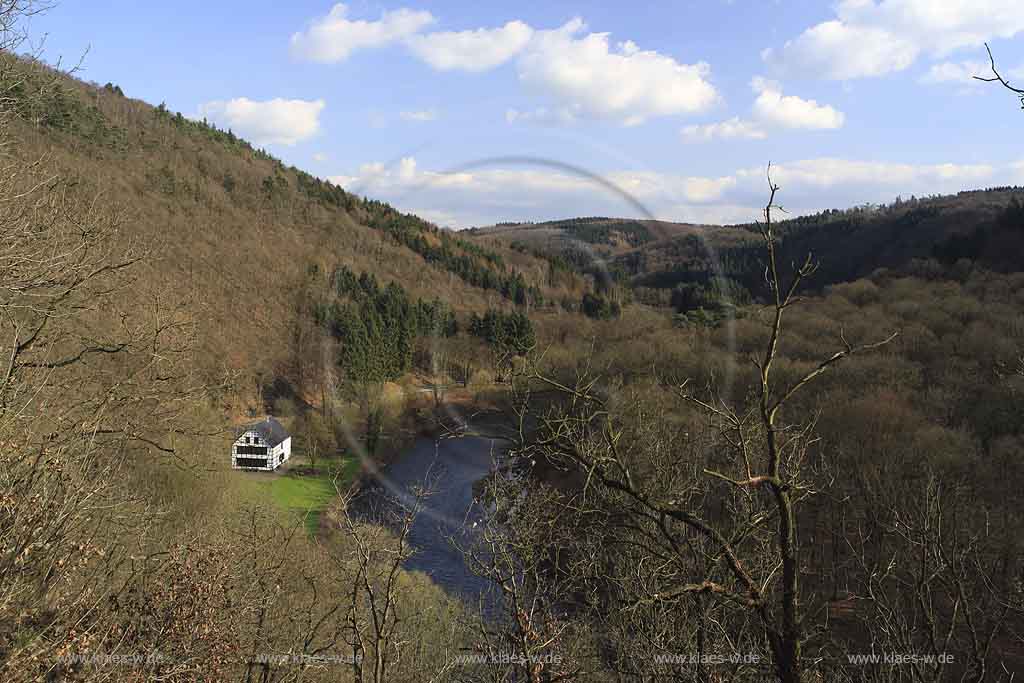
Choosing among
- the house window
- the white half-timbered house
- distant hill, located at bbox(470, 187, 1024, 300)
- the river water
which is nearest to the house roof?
the white half-timbered house

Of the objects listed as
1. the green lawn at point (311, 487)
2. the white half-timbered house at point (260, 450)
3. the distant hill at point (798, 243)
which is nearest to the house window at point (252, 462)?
the white half-timbered house at point (260, 450)

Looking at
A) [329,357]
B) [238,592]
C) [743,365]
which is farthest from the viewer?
[329,357]

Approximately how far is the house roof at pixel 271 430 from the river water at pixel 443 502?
6.01m

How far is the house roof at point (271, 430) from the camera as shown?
29587 millimetres

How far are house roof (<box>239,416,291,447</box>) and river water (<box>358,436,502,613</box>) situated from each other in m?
6.01

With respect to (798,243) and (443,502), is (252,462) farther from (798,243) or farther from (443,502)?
(798,243)

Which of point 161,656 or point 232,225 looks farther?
point 232,225

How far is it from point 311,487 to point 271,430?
4.86 m

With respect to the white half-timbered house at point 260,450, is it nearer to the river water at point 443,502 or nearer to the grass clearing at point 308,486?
the grass clearing at point 308,486

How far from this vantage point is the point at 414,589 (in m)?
13.5

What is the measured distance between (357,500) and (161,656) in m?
20.2

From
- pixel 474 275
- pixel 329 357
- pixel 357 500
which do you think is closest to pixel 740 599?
pixel 357 500

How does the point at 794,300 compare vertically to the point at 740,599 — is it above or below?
above

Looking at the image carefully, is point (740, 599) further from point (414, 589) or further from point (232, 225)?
point (232, 225)
